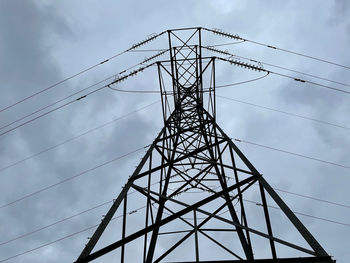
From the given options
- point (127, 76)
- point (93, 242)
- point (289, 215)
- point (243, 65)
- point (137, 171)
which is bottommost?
point (289, 215)

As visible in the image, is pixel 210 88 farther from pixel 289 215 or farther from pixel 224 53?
pixel 289 215

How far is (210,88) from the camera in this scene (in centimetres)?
1413

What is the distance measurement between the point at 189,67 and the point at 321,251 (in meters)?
11.4

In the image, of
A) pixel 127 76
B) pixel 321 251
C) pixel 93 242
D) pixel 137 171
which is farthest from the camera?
pixel 127 76

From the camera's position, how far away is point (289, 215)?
5.61 meters

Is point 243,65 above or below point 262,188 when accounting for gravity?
above

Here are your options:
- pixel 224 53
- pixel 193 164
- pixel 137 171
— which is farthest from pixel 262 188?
pixel 224 53

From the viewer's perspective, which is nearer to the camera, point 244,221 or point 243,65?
point 244,221

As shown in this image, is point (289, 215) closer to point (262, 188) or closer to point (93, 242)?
point (262, 188)

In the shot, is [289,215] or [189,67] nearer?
[289,215]

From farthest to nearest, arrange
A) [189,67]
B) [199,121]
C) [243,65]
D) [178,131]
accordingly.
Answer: [189,67]
[243,65]
[199,121]
[178,131]

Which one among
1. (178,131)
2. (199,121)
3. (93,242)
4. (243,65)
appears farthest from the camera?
(243,65)

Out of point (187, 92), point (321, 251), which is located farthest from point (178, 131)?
point (321, 251)

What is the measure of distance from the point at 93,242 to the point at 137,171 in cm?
248
